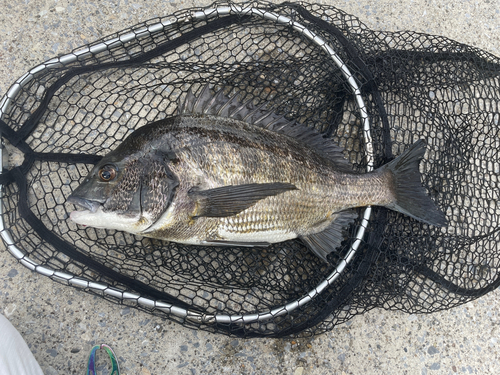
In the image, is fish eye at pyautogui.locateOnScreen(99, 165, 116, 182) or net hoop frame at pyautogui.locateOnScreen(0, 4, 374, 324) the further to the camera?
net hoop frame at pyautogui.locateOnScreen(0, 4, 374, 324)

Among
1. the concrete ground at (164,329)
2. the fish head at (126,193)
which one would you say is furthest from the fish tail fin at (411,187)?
the fish head at (126,193)

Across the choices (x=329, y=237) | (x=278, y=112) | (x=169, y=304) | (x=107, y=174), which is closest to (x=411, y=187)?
(x=329, y=237)

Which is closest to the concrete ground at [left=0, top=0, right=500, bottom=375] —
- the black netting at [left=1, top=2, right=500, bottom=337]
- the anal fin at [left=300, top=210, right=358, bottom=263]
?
the black netting at [left=1, top=2, right=500, bottom=337]

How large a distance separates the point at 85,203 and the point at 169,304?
712mm

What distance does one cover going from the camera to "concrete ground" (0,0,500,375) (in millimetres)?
1991

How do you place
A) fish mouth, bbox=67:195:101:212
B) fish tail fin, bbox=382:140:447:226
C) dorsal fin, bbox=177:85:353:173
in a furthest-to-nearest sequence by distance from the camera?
fish tail fin, bbox=382:140:447:226
dorsal fin, bbox=177:85:353:173
fish mouth, bbox=67:195:101:212

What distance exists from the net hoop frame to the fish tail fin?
0.16 m

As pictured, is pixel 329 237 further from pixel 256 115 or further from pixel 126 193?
pixel 126 193

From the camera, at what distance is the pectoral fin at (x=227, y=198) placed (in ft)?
5.47

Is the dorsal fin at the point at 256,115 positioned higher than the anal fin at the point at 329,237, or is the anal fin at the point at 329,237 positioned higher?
the dorsal fin at the point at 256,115

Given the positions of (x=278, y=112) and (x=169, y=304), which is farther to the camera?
(x=278, y=112)

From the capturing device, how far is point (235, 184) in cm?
173

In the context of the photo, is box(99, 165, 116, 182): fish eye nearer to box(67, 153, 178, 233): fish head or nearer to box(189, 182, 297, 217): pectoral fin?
box(67, 153, 178, 233): fish head

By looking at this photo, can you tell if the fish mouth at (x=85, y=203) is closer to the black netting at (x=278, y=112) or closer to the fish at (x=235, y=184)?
the fish at (x=235, y=184)
